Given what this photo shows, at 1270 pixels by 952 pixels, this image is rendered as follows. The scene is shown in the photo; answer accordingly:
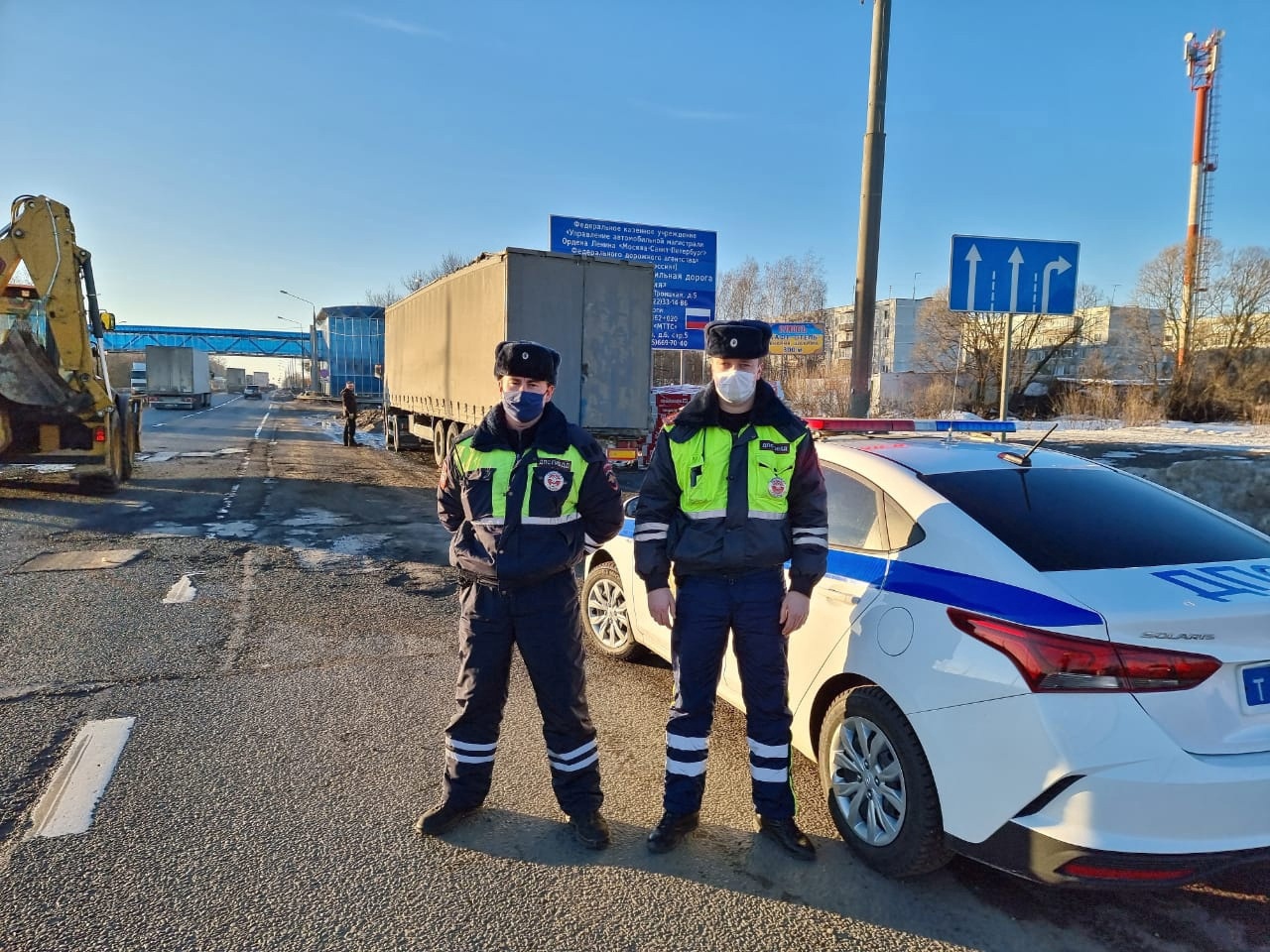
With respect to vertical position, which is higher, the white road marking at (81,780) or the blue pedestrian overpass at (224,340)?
the blue pedestrian overpass at (224,340)

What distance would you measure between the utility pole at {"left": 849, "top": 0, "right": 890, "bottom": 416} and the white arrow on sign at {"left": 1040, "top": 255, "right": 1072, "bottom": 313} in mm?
1527

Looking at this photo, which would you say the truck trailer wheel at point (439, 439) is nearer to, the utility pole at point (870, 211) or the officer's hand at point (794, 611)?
the utility pole at point (870, 211)

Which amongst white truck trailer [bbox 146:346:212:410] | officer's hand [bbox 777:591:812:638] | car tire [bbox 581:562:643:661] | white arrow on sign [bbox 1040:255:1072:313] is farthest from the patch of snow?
white truck trailer [bbox 146:346:212:410]

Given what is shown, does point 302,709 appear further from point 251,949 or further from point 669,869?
point 669,869

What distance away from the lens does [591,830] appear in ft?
10.2

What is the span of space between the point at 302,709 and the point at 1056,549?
370cm

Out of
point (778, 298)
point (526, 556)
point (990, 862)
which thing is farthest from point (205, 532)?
point (778, 298)

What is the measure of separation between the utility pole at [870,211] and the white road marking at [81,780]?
637 centimetres

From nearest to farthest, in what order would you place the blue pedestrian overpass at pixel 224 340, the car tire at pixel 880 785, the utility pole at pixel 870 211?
1. the car tire at pixel 880 785
2. the utility pole at pixel 870 211
3. the blue pedestrian overpass at pixel 224 340

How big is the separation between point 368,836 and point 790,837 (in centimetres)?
161

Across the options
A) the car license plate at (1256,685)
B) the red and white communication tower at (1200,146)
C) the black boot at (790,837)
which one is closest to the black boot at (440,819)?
the black boot at (790,837)

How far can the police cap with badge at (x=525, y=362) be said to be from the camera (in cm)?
318

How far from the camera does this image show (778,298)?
51469 mm

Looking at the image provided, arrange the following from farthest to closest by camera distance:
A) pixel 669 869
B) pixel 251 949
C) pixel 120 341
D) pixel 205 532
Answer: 1. pixel 120 341
2. pixel 205 532
3. pixel 669 869
4. pixel 251 949
